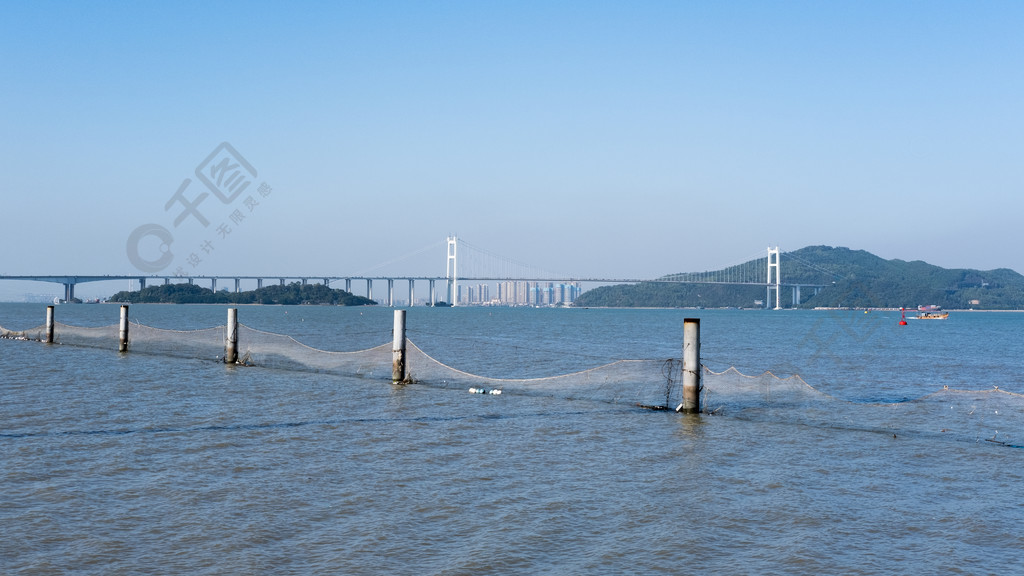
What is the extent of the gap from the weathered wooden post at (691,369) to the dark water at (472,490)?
21.4 inches

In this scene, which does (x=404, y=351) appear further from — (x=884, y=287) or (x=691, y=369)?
(x=884, y=287)

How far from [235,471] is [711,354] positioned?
3945 cm

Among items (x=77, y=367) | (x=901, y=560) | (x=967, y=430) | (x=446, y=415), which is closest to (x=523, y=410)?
(x=446, y=415)

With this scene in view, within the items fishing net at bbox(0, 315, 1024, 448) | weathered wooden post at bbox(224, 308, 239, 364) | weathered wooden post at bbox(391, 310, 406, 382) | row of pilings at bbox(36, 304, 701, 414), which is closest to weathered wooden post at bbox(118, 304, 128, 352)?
row of pilings at bbox(36, 304, 701, 414)

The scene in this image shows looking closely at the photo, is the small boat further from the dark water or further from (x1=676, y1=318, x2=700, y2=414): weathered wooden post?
the dark water

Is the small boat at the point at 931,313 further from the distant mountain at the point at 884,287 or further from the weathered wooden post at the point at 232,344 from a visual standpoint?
the weathered wooden post at the point at 232,344

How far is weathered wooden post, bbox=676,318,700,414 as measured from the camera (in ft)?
61.1

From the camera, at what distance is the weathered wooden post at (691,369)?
1861cm

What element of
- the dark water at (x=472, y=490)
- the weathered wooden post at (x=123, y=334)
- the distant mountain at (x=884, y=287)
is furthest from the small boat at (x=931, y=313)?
the dark water at (x=472, y=490)

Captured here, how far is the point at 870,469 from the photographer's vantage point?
13273mm

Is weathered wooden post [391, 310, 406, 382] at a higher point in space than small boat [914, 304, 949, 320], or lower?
lower

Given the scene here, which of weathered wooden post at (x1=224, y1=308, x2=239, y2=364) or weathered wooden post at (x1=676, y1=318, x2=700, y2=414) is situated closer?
weathered wooden post at (x1=676, y1=318, x2=700, y2=414)

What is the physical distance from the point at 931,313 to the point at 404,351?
157431 mm

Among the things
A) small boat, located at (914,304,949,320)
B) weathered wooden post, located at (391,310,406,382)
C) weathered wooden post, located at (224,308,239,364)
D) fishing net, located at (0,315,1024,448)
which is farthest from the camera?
small boat, located at (914,304,949,320)
